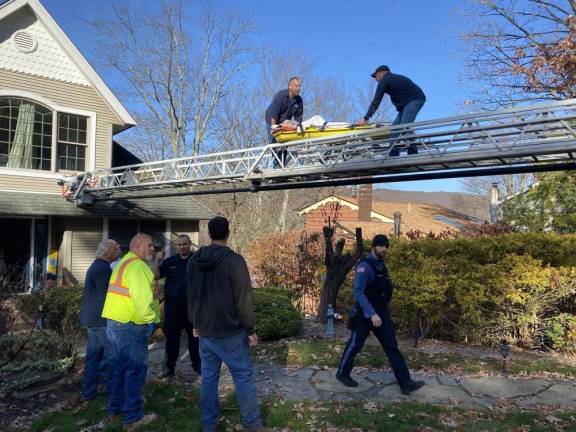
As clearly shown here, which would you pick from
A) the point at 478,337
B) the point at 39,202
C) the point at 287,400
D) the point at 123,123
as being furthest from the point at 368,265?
the point at 123,123

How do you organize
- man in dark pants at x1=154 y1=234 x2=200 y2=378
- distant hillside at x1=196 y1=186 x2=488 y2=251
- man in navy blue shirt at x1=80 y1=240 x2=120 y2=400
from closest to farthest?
man in navy blue shirt at x1=80 y1=240 x2=120 y2=400 → man in dark pants at x1=154 y1=234 x2=200 y2=378 → distant hillside at x1=196 y1=186 x2=488 y2=251

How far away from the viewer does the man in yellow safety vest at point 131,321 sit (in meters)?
4.37

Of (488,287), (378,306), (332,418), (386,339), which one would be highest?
(378,306)

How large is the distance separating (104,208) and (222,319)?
A: 10470 millimetres

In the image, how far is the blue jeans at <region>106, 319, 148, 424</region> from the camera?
174 inches

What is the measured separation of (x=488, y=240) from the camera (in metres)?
8.38

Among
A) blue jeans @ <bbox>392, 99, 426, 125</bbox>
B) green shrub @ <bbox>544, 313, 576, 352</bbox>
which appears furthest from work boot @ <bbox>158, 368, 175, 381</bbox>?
green shrub @ <bbox>544, 313, 576, 352</bbox>

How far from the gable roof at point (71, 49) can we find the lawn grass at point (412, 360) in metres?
9.82

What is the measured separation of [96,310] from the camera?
5000 mm

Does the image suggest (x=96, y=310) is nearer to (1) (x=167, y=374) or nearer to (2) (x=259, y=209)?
(1) (x=167, y=374)

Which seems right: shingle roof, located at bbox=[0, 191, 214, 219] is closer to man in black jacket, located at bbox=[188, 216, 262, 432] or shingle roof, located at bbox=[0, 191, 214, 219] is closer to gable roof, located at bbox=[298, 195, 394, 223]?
gable roof, located at bbox=[298, 195, 394, 223]

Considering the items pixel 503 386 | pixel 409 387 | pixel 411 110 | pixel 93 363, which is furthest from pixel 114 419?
pixel 411 110

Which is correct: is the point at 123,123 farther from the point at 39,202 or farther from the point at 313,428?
the point at 313,428

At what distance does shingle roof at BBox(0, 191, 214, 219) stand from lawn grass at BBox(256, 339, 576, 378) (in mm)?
7723
